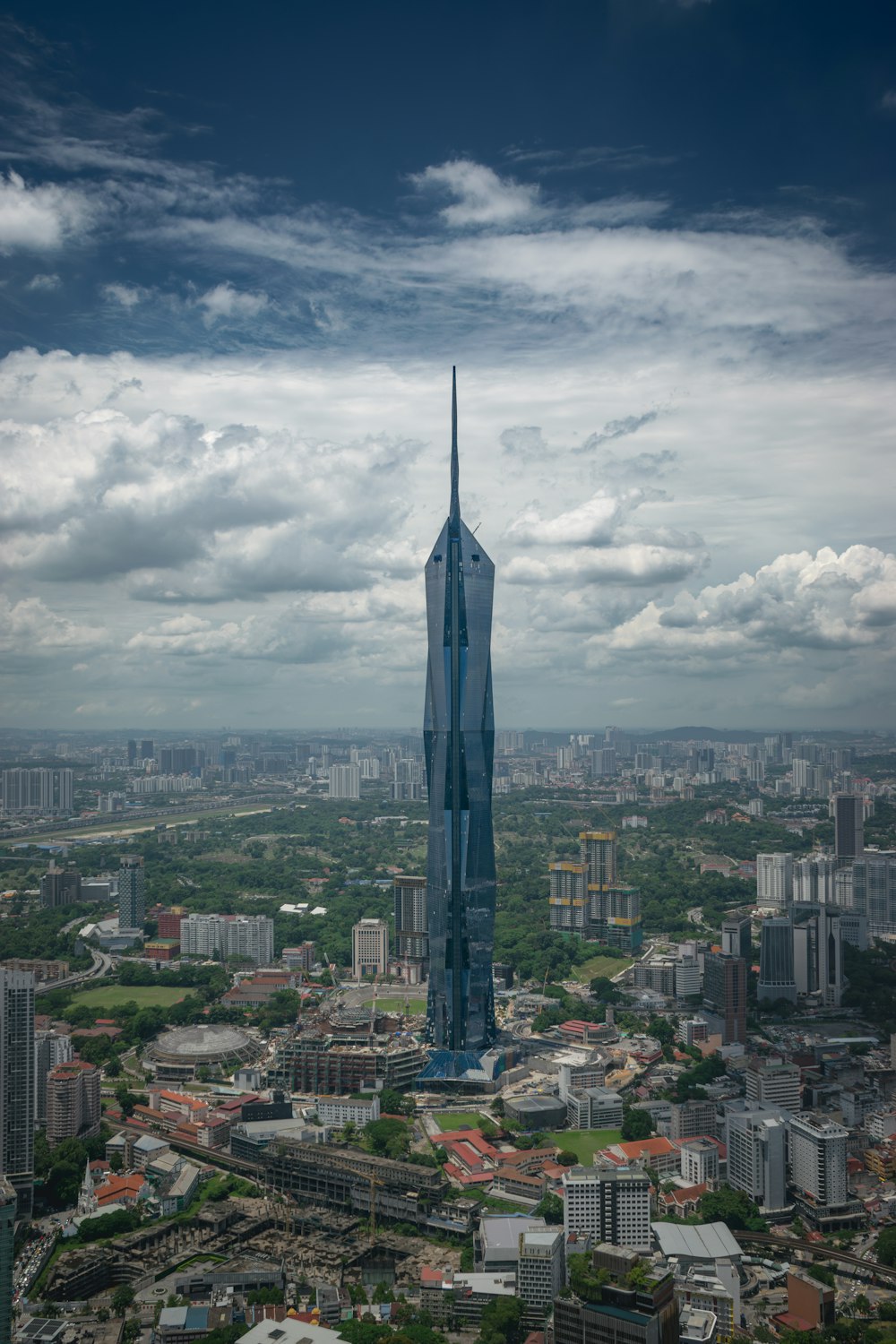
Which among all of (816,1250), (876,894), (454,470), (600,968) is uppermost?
(454,470)

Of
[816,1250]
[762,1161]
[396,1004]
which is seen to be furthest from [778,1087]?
[396,1004]

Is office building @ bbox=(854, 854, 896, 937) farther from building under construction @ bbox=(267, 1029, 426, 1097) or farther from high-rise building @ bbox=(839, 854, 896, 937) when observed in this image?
building under construction @ bbox=(267, 1029, 426, 1097)

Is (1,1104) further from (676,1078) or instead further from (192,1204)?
(676,1078)

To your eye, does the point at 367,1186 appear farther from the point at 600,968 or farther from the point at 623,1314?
the point at 600,968

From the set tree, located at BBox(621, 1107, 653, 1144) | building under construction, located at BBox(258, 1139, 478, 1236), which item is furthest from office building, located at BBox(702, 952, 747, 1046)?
building under construction, located at BBox(258, 1139, 478, 1236)

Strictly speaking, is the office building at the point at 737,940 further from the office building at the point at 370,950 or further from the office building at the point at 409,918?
the office building at the point at 370,950

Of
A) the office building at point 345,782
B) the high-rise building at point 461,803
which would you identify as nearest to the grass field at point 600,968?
the high-rise building at point 461,803
